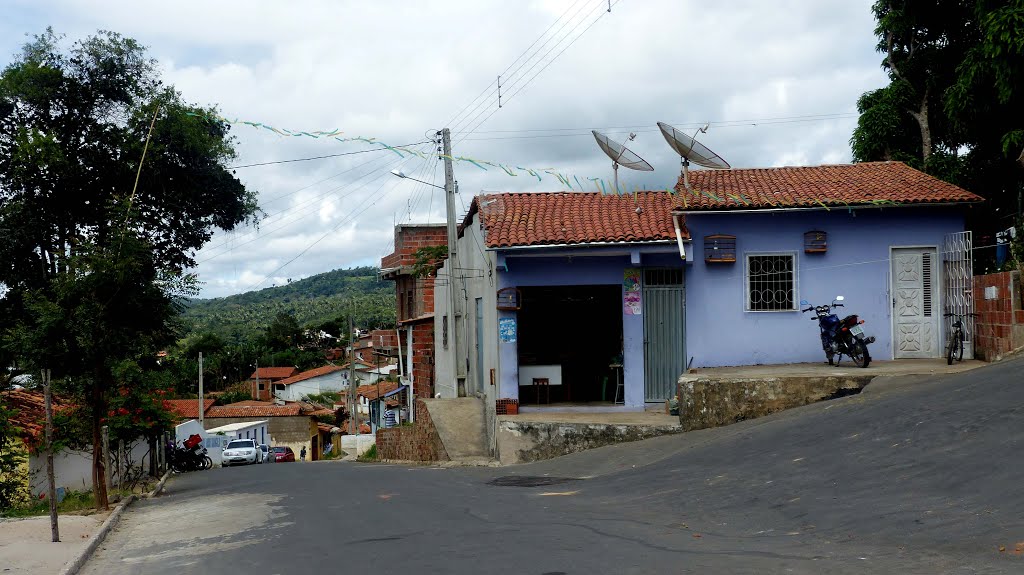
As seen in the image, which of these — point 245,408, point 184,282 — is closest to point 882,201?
point 184,282

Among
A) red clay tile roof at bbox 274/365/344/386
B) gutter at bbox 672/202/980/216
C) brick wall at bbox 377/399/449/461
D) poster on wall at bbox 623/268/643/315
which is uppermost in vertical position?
gutter at bbox 672/202/980/216

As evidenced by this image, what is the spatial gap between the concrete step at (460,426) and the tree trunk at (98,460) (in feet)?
21.7

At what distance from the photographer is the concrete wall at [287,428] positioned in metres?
59.6

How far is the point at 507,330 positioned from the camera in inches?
707

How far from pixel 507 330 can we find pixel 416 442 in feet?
17.4

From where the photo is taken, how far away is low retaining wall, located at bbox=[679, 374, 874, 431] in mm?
14383

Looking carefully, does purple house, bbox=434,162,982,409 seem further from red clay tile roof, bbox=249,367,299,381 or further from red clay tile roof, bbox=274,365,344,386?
red clay tile roof, bbox=249,367,299,381

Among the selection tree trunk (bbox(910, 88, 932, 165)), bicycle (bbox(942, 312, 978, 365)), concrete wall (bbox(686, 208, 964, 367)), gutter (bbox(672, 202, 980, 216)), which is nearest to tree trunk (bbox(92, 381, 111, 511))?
concrete wall (bbox(686, 208, 964, 367))


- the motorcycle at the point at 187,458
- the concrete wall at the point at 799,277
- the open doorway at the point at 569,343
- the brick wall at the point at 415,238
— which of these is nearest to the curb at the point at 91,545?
the open doorway at the point at 569,343

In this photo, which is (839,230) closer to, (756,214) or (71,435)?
(756,214)

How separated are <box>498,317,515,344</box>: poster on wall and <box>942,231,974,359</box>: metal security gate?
829 centimetres

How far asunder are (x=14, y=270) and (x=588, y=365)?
1400 cm

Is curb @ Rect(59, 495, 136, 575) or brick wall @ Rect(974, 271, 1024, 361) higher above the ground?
brick wall @ Rect(974, 271, 1024, 361)

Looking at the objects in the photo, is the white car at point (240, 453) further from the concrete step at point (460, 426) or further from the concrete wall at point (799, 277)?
the concrete wall at point (799, 277)
